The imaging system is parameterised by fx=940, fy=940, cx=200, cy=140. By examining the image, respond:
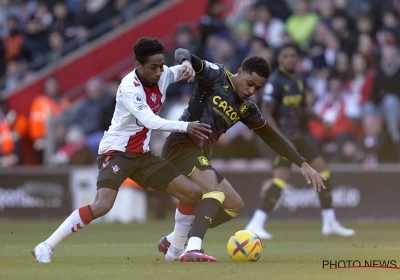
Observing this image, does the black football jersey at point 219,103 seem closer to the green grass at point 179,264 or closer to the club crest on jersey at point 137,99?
the club crest on jersey at point 137,99

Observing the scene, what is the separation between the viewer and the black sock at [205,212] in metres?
9.11

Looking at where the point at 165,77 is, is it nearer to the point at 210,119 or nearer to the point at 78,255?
the point at 210,119

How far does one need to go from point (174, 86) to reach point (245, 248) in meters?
10.8

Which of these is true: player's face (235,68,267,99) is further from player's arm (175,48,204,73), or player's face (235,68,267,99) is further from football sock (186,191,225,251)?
football sock (186,191,225,251)

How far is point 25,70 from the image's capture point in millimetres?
21938

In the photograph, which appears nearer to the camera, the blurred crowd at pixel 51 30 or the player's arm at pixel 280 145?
the player's arm at pixel 280 145

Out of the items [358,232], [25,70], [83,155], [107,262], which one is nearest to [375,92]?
[358,232]

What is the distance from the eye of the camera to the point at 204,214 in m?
9.17

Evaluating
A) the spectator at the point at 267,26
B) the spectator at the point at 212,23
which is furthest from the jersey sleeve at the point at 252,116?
the spectator at the point at 212,23

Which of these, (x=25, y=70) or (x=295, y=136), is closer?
(x=295, y=136)

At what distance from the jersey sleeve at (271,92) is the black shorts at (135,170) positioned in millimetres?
4061

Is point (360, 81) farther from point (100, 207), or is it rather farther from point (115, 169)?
point (100, 207)

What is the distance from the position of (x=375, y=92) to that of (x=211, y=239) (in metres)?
6.25

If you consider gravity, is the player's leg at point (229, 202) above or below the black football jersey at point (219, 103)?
below
